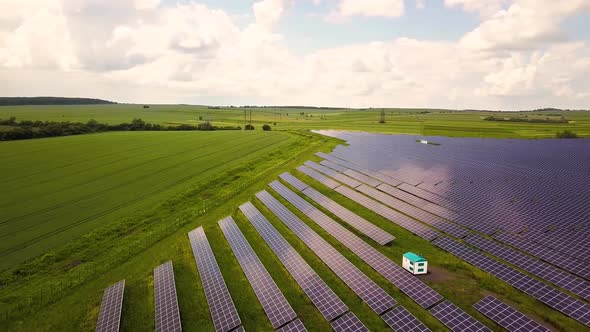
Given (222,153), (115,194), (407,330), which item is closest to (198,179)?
(115,194)

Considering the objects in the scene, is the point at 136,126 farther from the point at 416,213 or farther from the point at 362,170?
the point at 416,213

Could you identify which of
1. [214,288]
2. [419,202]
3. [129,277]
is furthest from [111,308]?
[419,202]

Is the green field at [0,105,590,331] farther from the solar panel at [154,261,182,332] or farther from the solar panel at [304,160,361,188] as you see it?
the solar panel at [304,160,361,188]

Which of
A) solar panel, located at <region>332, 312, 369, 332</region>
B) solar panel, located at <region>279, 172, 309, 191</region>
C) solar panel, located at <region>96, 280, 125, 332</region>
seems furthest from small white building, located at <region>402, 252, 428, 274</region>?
solar panel, located at <region>279, 172, 309, 191</region>

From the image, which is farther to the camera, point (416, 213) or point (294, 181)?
point (294, 181)

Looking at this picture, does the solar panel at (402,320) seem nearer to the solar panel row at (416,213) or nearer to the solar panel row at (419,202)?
the solar panel row at (416,213)

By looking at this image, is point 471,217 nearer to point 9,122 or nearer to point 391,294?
point 391,294

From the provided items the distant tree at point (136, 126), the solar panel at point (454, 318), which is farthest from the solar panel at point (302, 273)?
the distant tree at point (136, 126)
